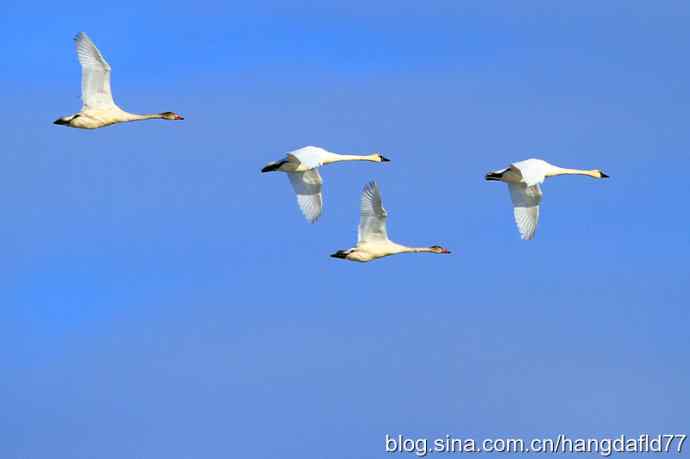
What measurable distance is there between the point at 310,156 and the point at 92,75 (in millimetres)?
7283

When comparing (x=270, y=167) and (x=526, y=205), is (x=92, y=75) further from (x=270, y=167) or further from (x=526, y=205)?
(x=526, y=205)

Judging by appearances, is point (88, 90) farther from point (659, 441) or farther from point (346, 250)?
point (659, 441)

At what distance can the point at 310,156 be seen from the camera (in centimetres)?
11750

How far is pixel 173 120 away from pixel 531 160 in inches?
445

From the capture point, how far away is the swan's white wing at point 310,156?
117062 millimetres

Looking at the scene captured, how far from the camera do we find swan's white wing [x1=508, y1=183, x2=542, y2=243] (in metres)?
118

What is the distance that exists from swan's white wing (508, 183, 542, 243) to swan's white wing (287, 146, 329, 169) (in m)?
5.95

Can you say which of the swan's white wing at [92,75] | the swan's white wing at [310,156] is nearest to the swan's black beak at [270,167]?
the swan's white wing at [310,156]

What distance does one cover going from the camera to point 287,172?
11800 cm

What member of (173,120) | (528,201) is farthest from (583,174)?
(173,120)

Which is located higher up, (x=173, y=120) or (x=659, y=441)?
(x=173, y=120)

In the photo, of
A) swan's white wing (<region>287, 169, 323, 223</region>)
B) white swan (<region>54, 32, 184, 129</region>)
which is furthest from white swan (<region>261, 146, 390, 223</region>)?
white swan (<region>54, 32, 184, 129</region>)

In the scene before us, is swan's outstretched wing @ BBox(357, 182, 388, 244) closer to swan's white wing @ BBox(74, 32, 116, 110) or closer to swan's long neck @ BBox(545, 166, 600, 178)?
swan's long neck @ BBox(545, 166, 600, 178)

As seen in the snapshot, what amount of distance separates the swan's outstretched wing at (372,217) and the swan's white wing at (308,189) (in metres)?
2.04
